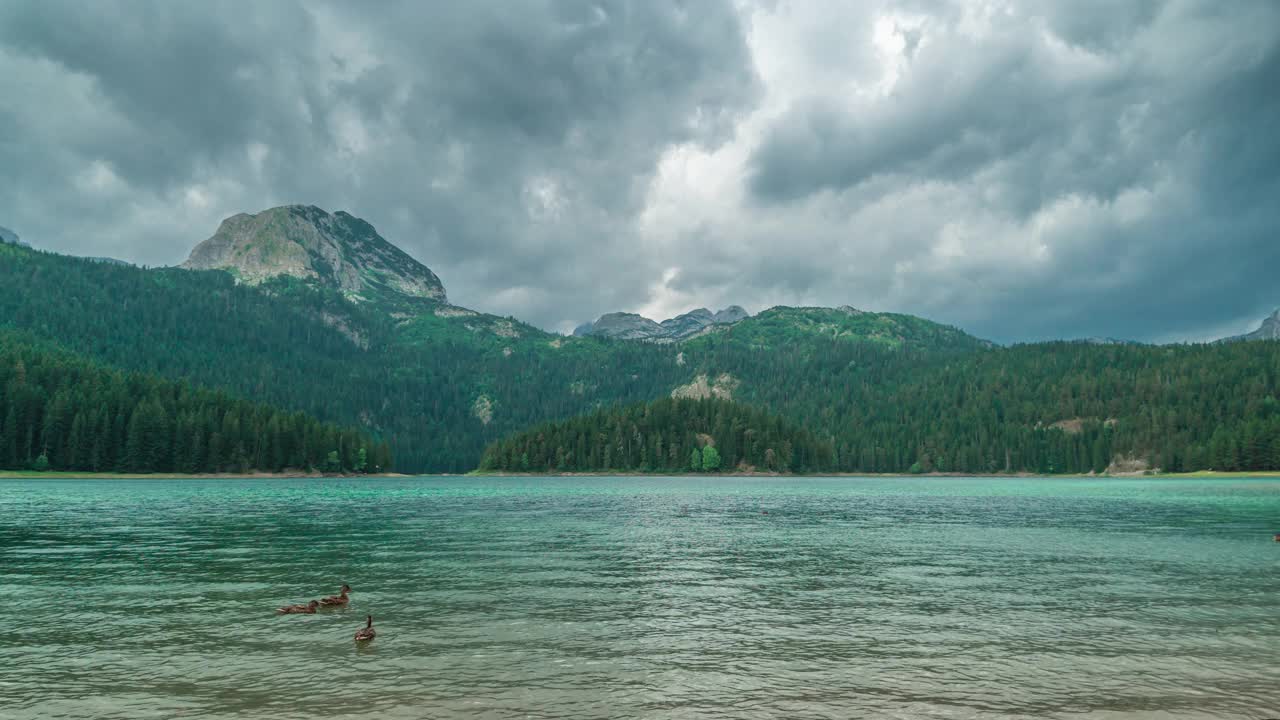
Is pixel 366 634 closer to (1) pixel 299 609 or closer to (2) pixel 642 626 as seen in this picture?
(1) pixel 299 609

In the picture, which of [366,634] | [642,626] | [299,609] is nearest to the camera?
[366,634]

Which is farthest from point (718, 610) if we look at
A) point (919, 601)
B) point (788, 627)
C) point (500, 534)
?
point (500, 534)

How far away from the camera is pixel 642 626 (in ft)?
95.3

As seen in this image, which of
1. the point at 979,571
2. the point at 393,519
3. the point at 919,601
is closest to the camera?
the point at 919,601

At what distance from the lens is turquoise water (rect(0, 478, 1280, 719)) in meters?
20.1

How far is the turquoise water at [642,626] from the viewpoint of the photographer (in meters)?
20.1

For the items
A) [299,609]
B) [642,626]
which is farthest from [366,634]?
[642,626]

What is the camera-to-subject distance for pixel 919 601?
112 feet

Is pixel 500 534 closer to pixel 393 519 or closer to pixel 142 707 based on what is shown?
pixel 393 519

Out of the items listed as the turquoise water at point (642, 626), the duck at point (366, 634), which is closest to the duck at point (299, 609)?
the turquoise water at point (642, 626)

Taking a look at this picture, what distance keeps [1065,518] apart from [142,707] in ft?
295

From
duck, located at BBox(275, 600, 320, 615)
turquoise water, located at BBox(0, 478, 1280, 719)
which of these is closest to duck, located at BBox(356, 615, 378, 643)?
turquoise water, located at BBox(0, 478, 1280, 719)

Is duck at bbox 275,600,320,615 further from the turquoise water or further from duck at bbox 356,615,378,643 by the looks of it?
duck at bbox 356,615,378,643

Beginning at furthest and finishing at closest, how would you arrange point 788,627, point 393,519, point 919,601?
point 393,519, point 919,601, point 788,627
